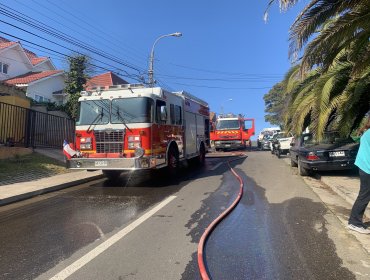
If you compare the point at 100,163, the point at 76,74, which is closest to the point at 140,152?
the point at 100,163

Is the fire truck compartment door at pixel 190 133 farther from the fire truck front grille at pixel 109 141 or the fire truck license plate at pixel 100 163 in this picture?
the fire truck license plate at pixel 100 163

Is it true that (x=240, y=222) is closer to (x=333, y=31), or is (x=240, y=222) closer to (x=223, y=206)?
(x=223, y=206)

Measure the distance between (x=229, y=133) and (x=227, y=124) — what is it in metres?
0.87

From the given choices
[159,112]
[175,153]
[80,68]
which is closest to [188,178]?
[175,153]

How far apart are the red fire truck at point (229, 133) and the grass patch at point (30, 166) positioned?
1650 centimetres

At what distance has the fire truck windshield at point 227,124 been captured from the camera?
2987cm

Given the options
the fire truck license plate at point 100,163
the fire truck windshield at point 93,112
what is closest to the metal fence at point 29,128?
the fire truck windshield at point 93,112

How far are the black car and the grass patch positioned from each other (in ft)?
28.6

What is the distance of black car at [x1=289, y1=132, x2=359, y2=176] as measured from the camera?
11.1 metres

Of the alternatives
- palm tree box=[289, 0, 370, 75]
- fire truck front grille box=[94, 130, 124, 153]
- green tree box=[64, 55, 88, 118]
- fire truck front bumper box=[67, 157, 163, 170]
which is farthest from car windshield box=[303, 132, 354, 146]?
green tree box=[64, 55, 88, 118]

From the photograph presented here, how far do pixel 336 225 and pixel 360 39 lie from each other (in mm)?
4314

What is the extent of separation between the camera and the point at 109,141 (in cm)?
1090

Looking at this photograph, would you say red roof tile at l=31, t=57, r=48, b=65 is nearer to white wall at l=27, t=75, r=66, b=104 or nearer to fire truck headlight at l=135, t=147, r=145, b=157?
white wall at l=27, t=75, r=66, b=104

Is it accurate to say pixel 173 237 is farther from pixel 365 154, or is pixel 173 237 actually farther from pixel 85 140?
pixel 85 140
